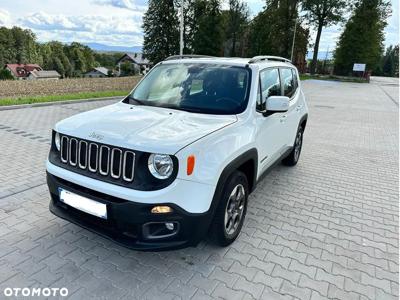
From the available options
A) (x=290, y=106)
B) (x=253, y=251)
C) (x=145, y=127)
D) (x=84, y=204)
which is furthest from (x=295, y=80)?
(x=84, y=204)

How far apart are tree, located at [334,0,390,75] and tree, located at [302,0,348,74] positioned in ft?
9.52

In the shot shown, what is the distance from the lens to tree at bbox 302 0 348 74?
4278cm

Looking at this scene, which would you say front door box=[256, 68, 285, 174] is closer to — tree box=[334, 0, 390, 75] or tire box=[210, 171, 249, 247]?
tire box=[210, 171, 249, 247]

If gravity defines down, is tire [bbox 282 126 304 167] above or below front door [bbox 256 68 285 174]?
below

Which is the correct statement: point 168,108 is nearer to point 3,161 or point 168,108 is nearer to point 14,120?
point 3,161

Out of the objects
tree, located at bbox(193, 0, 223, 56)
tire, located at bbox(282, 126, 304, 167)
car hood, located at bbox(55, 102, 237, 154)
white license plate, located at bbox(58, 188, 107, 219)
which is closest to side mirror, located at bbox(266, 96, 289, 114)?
car hood, located at bbox(55, 102, 237, 154)

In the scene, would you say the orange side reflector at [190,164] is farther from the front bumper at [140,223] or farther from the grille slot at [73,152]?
the grille slot at [73,152]

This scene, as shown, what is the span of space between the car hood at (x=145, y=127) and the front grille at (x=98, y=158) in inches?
2.3

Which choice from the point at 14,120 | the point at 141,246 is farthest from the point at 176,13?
the point at 141,246

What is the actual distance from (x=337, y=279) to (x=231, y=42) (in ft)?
170

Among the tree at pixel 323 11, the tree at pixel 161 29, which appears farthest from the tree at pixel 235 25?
the tree at pixel 323 11

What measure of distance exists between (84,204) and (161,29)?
153 ft

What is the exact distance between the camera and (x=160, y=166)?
2418mm

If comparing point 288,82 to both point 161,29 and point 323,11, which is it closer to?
point 161,29
